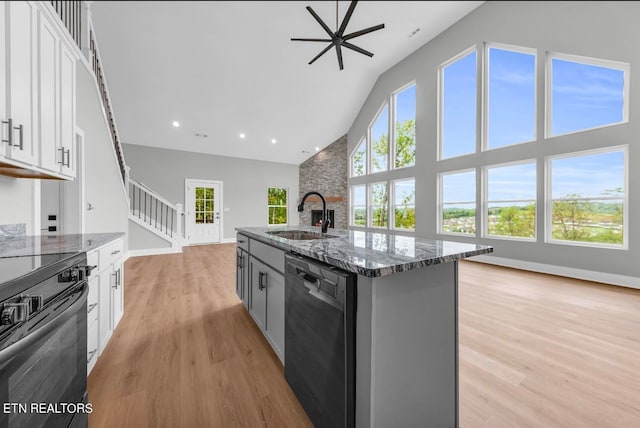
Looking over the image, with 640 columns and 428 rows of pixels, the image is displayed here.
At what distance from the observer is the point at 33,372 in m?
0.73

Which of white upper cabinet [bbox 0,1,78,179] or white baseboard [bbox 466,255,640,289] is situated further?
white baseboard [bbox 466,255,640,289]

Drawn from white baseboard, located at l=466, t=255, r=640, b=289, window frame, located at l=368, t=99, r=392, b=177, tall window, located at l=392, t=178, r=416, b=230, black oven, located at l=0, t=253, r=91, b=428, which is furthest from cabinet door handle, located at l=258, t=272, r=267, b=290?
window frame, located at l=368, t=99, r=392, b=177

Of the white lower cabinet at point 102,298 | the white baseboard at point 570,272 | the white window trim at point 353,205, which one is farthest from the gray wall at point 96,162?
the white baseboard at point 570,272

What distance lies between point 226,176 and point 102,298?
674 cm

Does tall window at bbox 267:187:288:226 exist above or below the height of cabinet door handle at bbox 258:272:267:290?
above

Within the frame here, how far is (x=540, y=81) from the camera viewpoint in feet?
13.8

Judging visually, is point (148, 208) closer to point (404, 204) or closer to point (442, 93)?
point (404, 204)

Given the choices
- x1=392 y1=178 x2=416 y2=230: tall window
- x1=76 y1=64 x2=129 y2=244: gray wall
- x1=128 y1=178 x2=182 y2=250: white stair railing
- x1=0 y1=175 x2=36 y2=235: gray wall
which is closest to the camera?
x1=0 y1=175 x2=36 y2=235: gray wall

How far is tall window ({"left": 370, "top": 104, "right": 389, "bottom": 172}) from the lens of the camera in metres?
7.31

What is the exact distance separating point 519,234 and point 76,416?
18.9ft

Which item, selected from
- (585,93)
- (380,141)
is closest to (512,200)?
(585,93)

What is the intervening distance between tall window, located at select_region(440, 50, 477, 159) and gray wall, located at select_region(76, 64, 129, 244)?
6.25 metres

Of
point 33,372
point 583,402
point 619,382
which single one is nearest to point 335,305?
point 33,372

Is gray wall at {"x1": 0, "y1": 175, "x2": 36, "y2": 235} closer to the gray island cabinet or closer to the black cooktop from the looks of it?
the black cooktop
